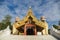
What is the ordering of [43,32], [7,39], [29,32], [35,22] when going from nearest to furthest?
[7,39] → [35,22] → [29,32] → [43,32]

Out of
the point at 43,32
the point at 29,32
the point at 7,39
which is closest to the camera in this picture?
the point at 7,39

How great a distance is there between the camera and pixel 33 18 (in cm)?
1789

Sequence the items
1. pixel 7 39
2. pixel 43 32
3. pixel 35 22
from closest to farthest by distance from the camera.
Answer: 1. pixel 7 39
2. pixel 35 22
3. pixel 43 32

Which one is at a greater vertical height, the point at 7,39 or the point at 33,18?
the point at 33,18

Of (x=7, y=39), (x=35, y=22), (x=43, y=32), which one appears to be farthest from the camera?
(x=43, y=32)

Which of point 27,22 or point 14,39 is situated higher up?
point 27,22

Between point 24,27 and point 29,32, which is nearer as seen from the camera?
point 24,27

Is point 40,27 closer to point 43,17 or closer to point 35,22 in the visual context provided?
point 35,22

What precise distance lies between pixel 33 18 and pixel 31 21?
1.81 ft

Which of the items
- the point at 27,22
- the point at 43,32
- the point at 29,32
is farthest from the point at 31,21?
the point at 43,32

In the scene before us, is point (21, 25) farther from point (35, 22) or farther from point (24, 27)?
point (35, 22)

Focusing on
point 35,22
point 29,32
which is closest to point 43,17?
point 29,32

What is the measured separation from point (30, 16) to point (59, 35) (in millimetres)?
5244

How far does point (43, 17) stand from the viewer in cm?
2258
